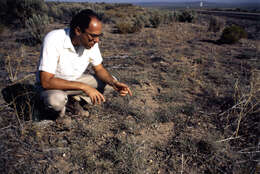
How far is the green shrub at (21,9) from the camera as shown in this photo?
9312mm

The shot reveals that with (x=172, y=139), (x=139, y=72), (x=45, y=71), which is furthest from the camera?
(x=139, y=72)

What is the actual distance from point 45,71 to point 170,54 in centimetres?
428

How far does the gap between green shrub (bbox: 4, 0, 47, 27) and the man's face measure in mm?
8841

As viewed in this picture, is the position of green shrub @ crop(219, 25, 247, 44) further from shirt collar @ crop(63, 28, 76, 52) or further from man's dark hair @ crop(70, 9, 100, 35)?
shirt collar @ crop(63, 28, 76, 52)

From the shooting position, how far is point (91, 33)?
7.38 ft

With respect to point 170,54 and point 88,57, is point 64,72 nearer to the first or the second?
point 88,57

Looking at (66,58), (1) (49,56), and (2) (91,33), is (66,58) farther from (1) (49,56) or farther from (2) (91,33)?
(2) (91,33)

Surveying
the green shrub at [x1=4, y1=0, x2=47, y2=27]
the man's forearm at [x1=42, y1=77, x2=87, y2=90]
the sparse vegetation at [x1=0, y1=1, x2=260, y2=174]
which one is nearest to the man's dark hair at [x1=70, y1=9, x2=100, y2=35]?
the man's forearm at [x1=42, y1=77, x2=87, y2=90]

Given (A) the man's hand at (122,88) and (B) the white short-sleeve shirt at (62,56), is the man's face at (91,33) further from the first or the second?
(A) the man's hand at (122,88)

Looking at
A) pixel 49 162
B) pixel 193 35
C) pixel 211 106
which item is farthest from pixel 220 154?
pixel 193 35

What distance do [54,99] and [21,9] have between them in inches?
372

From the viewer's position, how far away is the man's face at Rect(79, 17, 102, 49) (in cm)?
221

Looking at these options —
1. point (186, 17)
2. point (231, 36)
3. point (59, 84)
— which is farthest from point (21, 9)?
point (186, 17)

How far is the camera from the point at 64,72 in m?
2.50
